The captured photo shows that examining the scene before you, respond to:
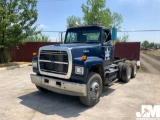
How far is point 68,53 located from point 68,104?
66.2 inches

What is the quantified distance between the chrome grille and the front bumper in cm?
27

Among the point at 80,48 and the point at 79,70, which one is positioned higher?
the point at 80,48

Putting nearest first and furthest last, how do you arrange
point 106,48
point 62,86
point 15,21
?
point 62,86 → point 106,48 → point 15,21

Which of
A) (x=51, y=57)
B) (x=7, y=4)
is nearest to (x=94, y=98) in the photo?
(x=51, y=57)

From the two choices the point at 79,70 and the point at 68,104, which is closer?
the point at 79,70

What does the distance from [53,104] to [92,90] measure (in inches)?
50.7

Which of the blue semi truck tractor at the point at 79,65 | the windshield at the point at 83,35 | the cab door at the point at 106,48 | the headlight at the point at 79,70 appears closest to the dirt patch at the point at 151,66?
the cab door at the point at 106,48

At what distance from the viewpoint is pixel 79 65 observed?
16.4ft

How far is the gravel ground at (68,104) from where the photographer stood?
4746mm

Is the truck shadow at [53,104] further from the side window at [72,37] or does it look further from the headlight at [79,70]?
the side window at [72,37]

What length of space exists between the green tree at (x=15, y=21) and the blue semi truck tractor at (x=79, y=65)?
25.1 feet

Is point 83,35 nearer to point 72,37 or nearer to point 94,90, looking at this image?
point 72,37

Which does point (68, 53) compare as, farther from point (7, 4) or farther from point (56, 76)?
point (7, 4)

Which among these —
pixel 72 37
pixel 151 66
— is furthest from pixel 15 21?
pixel 151 66
